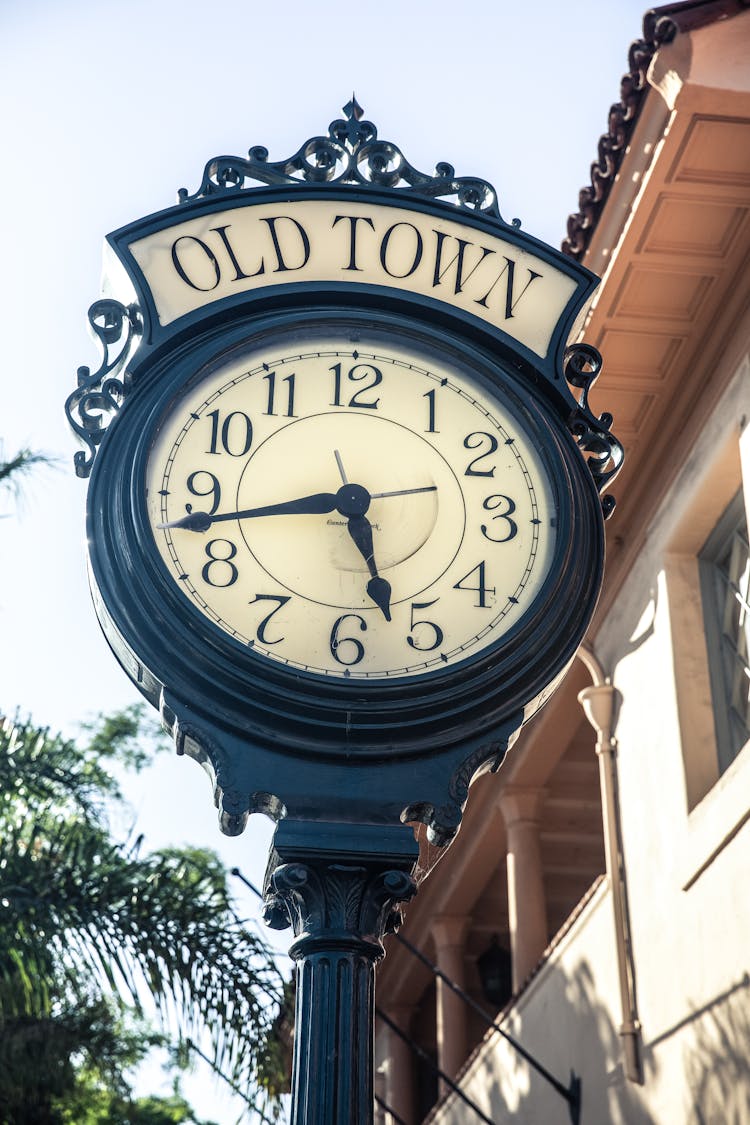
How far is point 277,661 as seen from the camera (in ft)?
7.41

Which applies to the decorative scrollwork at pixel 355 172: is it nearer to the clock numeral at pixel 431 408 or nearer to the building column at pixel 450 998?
the clock numeral at pixel 431 408

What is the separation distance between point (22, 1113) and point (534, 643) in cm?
1171

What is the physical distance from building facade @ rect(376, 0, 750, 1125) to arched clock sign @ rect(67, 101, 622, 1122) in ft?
12.3

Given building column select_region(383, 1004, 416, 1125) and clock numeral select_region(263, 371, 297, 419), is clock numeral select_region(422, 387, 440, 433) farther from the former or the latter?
building column select_region(383, 1004, 416, 1125)

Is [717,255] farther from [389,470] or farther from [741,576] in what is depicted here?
[389,470]

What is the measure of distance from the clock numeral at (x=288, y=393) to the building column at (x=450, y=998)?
1055cm

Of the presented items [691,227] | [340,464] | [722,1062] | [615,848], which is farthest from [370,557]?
[615,848]

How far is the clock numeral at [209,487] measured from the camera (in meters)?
2.43

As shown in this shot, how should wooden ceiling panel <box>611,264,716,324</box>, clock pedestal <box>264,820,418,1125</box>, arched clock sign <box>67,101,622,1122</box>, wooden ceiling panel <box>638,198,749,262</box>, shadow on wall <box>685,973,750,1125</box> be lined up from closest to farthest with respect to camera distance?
clock pedestal <box>264,820,418,1125</box>, arched clock sign <box>67,101,622,1122</box>, shadow on wall <box>685,973,750,1125</box>, wooden ceiling panel <box>638,198,749,262</box>, wooden ceiling panel <box>611,264,716,324</box>

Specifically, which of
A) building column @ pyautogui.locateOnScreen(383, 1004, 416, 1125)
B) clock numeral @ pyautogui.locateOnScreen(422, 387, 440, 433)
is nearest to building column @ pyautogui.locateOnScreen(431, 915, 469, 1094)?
building column @ pyautogui.locateOnScreen(383, 1004, 416, 1125)

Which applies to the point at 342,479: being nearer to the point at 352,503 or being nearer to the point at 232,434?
the point at 352,503

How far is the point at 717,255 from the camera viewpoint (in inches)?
275

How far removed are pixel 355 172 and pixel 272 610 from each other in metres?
0.98

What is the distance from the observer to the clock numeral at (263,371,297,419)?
2.55 meters
